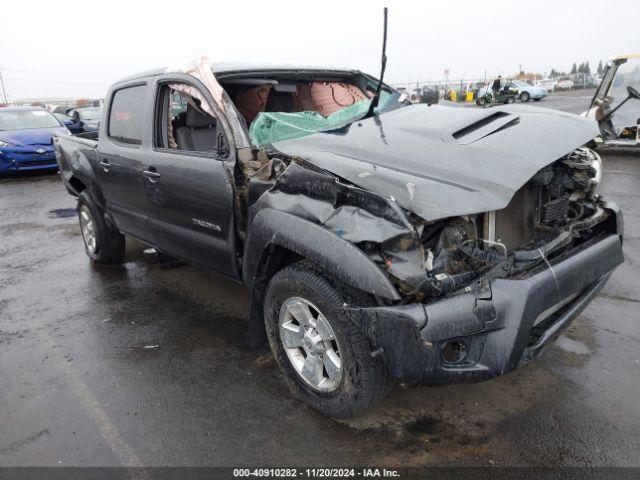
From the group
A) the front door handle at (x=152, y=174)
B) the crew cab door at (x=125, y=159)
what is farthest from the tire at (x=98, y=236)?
the front door handle at (x=152, y=174)

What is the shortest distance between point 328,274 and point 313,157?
671mm

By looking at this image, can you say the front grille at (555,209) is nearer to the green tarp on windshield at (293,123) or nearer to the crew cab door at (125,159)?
the green tarp on windshield at (293,123)

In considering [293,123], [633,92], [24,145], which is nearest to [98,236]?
[293,123]

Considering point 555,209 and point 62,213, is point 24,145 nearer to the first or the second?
point 62,213

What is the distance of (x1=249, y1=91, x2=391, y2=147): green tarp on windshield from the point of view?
3.32 metres

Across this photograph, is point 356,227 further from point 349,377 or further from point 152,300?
point 152,300

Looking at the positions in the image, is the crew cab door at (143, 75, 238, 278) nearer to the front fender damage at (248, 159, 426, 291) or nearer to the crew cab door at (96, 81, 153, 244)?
the crew cab door at (96, 81, 153, 244)

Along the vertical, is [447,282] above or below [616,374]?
above

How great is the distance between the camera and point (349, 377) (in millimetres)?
2500

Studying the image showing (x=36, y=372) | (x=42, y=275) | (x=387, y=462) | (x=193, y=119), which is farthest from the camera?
(x=42, y=275)

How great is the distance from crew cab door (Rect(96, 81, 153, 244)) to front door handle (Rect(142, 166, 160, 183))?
12 centimetres

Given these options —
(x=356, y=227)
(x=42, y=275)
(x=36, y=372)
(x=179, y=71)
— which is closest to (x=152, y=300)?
(x=36, y=372)

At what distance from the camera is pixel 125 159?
4199mm

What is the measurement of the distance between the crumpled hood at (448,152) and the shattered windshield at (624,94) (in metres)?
8.61
